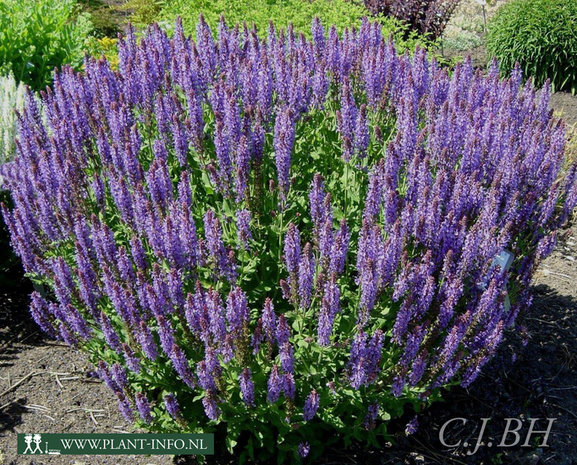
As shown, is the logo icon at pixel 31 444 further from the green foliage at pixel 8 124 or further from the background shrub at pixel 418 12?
the background shrub at pixel 418 12

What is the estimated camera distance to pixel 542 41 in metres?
10.4

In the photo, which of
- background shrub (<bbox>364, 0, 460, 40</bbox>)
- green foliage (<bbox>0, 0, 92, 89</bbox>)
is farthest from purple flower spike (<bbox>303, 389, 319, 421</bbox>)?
background shrub (<bbox>364, 0, 460, 40</bbox>)

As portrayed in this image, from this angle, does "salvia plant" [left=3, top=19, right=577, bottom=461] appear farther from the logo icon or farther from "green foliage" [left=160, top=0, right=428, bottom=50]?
"green foliage" [left=160, top=0, right=428, bottom=50]

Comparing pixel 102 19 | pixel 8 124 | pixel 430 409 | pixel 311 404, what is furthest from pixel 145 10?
pixel 311 404

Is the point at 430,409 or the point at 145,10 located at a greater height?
the point at 145,10

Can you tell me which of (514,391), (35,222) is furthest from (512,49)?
(35,222)

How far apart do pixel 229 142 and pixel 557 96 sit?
8471mm

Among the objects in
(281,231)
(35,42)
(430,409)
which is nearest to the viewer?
(281,231)

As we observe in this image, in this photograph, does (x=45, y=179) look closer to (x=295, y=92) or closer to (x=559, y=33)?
(x=295, y=92)

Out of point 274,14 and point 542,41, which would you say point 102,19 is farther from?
point 542,41

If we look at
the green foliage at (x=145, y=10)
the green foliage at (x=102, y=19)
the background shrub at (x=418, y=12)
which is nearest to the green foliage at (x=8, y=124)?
the green foliage at (x=145, y=10)

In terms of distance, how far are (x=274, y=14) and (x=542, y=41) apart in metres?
4.36

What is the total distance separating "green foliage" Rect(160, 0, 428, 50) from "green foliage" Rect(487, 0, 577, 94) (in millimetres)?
1674

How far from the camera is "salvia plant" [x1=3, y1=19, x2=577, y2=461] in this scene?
3418 mm
